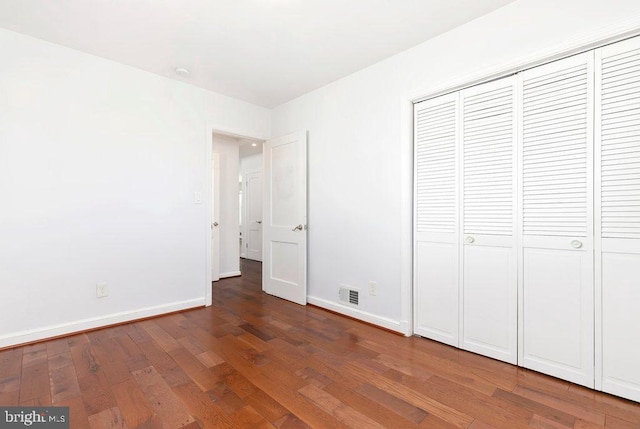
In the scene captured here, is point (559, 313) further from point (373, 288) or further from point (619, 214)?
point (373, 288)

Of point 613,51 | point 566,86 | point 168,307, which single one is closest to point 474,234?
point 566,86

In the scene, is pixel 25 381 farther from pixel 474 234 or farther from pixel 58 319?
pixel 474 234

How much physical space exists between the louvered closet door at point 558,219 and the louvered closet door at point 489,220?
0.08 meters

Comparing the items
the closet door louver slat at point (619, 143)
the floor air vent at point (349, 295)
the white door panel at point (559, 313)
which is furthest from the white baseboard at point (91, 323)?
the closet door louver slat at point (619, 143)

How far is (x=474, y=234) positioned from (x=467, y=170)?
50 cm

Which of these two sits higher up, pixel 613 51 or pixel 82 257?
pixel 613 51

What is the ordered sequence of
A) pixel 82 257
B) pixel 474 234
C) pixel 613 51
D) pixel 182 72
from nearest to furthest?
pixel 613 51 → pixel 474 234 → pixel 82 257 → pixel 182 72

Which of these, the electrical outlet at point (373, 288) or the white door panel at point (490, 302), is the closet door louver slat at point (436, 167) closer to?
the white door panel at point (490, 302)

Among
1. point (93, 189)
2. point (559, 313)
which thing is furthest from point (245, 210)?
point (559, 313)

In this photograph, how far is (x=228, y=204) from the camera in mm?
5125

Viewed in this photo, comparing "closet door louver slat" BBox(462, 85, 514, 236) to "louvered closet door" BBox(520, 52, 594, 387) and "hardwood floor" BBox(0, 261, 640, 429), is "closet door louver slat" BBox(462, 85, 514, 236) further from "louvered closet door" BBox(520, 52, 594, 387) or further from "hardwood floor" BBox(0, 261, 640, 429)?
"hardwood floor" BBox(0, 261, 640, 429)

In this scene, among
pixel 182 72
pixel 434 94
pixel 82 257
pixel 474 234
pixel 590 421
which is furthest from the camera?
pixel 182 72

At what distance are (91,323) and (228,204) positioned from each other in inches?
106

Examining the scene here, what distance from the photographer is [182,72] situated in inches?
121
